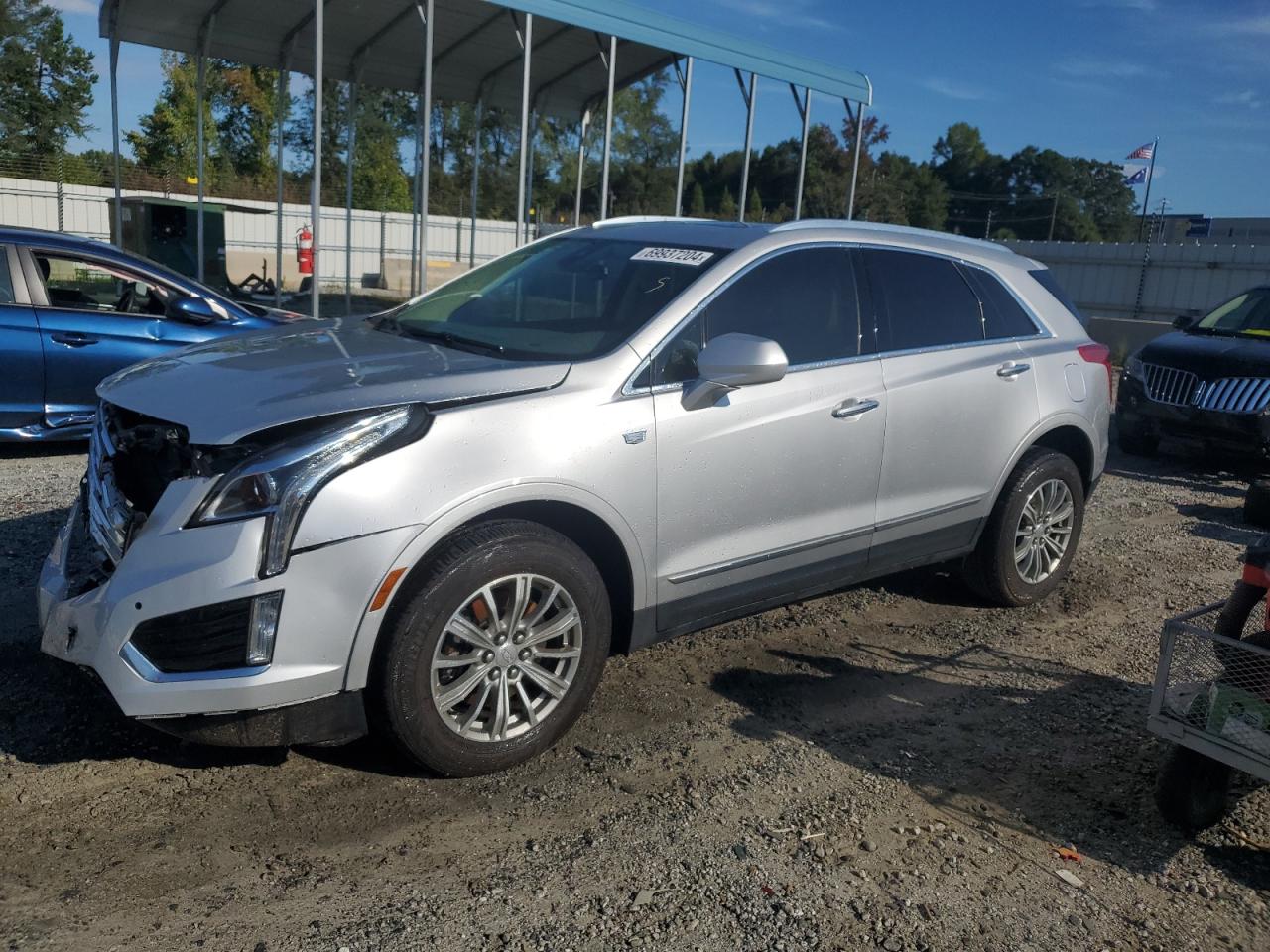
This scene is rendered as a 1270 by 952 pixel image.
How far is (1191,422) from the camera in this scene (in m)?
9.29

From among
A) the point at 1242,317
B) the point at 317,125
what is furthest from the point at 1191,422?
the point at 317,125

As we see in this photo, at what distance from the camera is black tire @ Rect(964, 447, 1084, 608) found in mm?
5359

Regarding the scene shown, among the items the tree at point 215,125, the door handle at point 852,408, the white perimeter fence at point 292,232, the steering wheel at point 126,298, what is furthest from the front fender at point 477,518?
the tree at point 215,125

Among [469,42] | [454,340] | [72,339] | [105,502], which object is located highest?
[469,42]

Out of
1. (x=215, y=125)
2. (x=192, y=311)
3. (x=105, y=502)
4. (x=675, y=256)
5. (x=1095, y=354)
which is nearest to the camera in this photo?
(x=105, y=502)

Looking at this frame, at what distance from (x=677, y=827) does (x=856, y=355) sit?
2202 millimetres

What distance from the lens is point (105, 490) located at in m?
3.58

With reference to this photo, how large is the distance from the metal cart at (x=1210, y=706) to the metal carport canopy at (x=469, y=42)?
11.8 m

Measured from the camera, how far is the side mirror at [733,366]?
3830 millimetres

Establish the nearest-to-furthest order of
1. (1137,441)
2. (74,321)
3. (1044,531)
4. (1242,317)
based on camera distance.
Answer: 1. (1044,531)
2. (74,321)
3. (1137,441)
4. (1242,317)

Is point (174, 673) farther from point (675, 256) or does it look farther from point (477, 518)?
point (675, 256)

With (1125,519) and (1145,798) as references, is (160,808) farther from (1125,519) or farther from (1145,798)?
(1125,519)

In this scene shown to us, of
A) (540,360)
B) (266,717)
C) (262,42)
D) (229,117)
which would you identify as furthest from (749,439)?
(229,117)

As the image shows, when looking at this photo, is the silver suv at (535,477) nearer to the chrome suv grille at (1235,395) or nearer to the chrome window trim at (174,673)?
the chrome window trim at (174,673)
